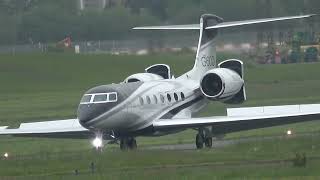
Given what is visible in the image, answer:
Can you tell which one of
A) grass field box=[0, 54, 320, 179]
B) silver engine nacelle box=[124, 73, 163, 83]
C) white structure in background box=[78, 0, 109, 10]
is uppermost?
white structure in background box=[78, 0, 109, 10]

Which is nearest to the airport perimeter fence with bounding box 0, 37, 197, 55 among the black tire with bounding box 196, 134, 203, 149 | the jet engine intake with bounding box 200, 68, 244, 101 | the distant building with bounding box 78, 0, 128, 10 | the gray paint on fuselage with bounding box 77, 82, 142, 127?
the distant building with bounding box 78, 0, 128, 10

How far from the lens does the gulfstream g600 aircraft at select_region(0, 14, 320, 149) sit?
146ft

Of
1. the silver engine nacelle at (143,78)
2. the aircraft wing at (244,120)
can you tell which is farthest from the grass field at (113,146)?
the silver engine nacelle at (143,78)

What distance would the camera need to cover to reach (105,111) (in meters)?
44.2

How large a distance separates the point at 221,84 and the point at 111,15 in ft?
111

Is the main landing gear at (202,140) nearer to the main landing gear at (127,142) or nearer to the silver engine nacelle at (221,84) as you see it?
the silver engine nacelle at (221,84)

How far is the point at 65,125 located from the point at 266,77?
35765 mm

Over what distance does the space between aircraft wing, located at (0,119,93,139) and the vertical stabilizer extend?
5.99 metres

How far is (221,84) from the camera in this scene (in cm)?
4762

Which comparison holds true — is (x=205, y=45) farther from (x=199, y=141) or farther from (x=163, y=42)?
(x=163, y=42)

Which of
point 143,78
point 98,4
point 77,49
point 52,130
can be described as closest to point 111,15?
point 77,49

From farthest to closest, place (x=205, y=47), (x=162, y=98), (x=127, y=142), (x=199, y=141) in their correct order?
(x=205, y=47) < (x=162, y=98) < (x=127, y=142) < (x=199, y=141)

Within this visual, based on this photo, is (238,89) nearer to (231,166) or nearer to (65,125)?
(65,125)

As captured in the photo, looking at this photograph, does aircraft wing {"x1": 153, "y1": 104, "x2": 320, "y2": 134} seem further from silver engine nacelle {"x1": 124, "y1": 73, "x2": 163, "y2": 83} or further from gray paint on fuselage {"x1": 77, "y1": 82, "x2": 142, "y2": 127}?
silver engine nacelle {"x1": 124, "y1": 73, "x2": 163, "y2": 83}
